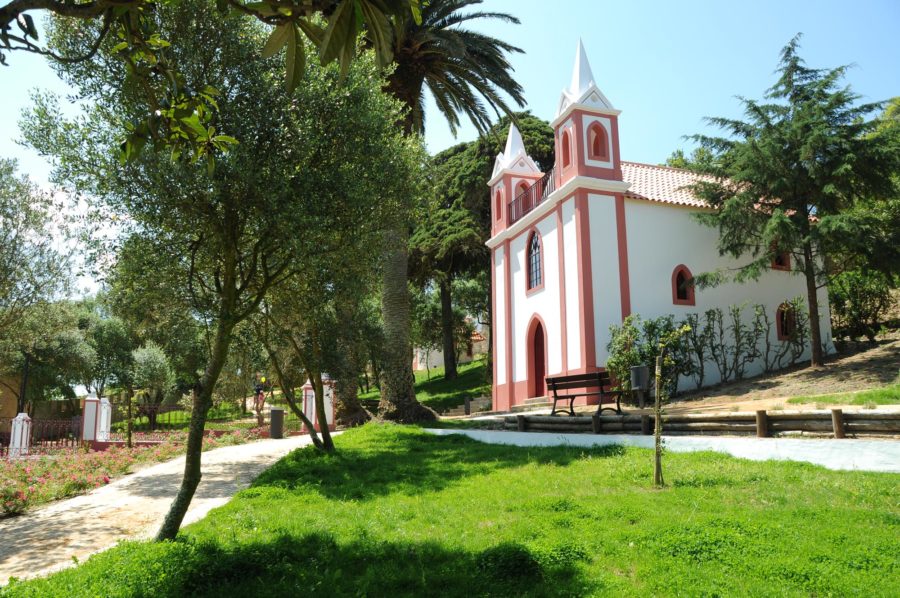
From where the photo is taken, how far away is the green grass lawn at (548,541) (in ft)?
15.8

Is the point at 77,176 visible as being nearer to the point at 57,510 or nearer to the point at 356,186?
the point at 356,186

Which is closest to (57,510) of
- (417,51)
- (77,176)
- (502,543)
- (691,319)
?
(77,176)

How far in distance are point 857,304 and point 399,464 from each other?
17.1 meters

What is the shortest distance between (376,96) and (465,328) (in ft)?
103

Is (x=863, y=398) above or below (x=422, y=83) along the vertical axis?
below

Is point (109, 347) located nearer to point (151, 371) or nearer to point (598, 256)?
point (151, 371)

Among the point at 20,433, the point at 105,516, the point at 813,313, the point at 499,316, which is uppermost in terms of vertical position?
the point at 499,316

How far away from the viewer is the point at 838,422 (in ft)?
27.6

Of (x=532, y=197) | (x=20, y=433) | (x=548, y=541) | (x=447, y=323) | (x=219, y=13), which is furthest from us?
(x=447, y=323)

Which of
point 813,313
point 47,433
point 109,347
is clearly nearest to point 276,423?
point 47,433

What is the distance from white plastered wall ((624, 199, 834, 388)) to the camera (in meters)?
18.9

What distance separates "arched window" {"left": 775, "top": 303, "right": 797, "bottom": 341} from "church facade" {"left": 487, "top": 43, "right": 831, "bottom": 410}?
13cm

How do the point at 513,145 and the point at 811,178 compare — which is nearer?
the point at 811,178

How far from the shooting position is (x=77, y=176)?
324 inches
